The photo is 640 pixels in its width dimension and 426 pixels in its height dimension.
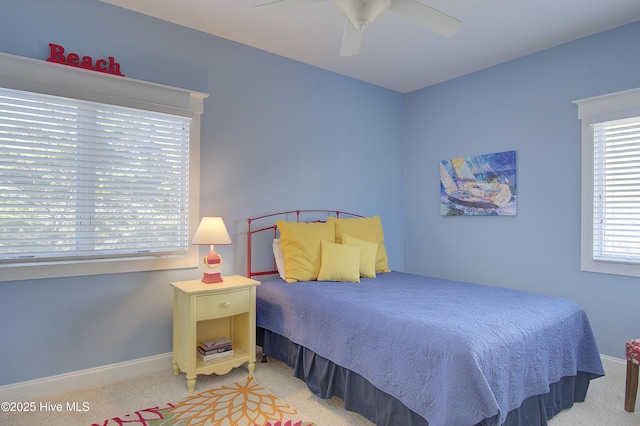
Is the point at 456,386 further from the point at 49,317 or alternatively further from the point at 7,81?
the point at 7,81

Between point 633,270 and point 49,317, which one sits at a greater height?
point 633,270

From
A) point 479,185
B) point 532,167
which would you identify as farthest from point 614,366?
point 479,185

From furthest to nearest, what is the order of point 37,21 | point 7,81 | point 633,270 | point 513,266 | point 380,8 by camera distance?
point 513,266
point 633,270
point 37,21
point 7,81
point 380,8

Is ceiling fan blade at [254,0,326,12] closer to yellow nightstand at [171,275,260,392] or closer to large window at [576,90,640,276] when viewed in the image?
yellow nightstand at [171,275,260,392]

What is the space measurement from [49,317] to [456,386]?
254 centimetres

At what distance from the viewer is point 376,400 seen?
2.11m

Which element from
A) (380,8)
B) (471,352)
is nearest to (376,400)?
(471,352)

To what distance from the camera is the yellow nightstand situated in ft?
8.35

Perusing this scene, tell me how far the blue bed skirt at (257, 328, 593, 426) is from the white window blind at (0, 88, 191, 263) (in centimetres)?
135

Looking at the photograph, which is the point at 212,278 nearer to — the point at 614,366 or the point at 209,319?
the point at 209,319

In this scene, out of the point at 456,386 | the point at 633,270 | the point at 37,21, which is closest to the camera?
the point at 456,386

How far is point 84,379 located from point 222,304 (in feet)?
3.44

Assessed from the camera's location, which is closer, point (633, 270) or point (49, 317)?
point (49, 317)

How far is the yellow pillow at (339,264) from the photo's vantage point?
3.12m
